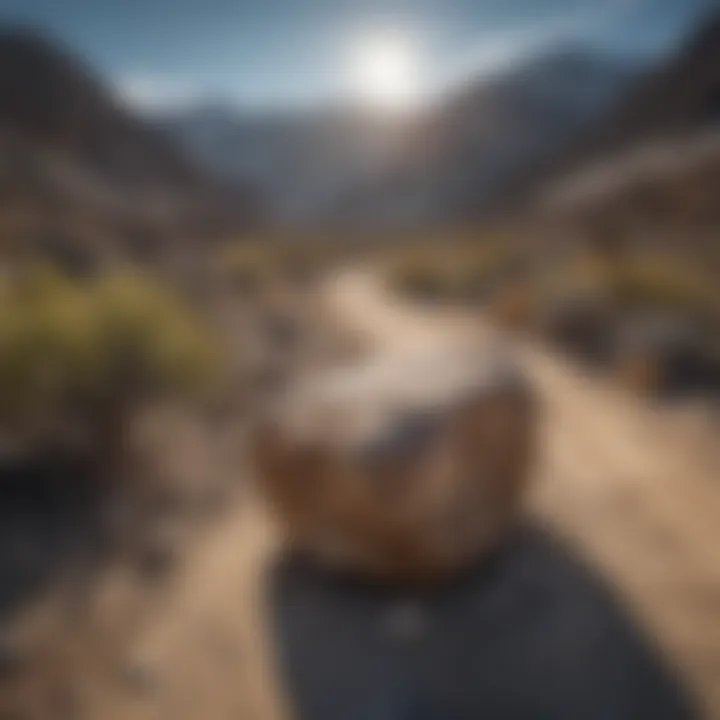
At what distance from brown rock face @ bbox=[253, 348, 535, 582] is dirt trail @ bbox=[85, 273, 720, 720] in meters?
0.46

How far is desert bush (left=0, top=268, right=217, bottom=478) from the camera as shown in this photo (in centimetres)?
442

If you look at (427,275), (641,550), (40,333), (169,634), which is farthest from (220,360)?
(427,275)

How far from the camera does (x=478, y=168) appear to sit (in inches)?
301

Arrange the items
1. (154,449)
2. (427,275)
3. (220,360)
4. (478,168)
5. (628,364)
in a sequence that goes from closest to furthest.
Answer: (154,449)
(220,360)
(628,364)
(478,168)
(427,275)

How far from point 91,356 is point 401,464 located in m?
→ 2.68

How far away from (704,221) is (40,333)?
156 inches

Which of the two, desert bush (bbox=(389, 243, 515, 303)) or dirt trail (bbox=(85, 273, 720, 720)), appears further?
desert bush (bbox=(389, 243, 515, 303))

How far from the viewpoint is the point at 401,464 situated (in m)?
2.87

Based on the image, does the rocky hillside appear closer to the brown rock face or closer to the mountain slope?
the mountain slope

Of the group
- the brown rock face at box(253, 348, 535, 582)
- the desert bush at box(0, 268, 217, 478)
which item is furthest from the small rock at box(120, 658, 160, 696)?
the desert bush at box(0, 268, 217, 478)

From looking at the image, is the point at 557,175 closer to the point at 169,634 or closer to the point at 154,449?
the point at 154,449

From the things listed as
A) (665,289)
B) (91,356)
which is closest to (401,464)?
(91,356)

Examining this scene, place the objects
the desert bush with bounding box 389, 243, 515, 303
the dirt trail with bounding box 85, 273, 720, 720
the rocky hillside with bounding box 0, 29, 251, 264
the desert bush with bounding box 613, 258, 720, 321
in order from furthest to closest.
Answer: the desert bush with bounding box 389, 243, 515, 303, the desert bush with bounding box 613, 258, 720, 321, the rocky hillside with bounding box 0, 29, 251, 264, the dirt trail with bounding box 85, 273, 720, 720

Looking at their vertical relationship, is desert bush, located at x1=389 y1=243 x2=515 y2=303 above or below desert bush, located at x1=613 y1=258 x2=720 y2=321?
above
